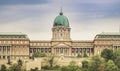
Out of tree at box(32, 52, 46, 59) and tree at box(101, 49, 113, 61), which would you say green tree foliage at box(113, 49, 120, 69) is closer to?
tree at box(101, 49, 113, 61)

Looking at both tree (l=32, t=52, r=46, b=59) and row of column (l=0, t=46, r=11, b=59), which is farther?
row of column (l=0, t=46, r=11, b=59)

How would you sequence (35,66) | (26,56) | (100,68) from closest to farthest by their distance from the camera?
(100,68) < (35,66) < (26,56)

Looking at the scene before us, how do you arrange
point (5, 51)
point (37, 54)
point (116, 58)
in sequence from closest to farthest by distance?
point (116, 58) → point (37, 54) → point (5, 51)

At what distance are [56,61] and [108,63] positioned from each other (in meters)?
16.4

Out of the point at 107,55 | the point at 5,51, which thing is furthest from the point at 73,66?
the point at 5,51

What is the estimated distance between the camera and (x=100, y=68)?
15388 cm

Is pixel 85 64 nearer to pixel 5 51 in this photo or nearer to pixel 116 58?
pixel 116 58

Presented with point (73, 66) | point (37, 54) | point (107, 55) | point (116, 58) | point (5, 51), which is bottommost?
point (73, 66)

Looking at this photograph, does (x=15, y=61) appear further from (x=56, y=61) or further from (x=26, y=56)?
(x=26, y=56)

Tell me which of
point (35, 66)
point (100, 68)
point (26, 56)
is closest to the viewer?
point (100, 68)

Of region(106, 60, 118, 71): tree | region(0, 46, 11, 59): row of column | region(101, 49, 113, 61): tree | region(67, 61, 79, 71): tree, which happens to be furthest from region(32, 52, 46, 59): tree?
region(106, 60, 118, 71): tree

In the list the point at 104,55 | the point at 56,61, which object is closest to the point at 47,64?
the point at 56,61

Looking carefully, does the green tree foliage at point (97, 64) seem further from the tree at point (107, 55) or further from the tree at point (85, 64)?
the tree at point (107, 55)

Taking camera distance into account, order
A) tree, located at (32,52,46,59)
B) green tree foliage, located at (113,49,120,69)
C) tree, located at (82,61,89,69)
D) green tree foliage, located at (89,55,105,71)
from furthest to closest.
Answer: tree, located at (32,52,46,59)
green tree foliage, located at (113,49,120,69)
tree, located at (82,61,89,69)
green tree foliage, located at (89,55,105,71)
